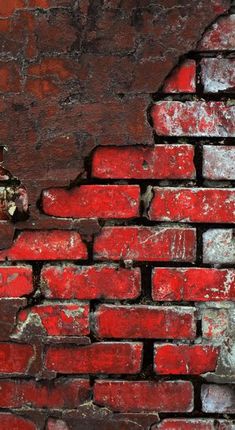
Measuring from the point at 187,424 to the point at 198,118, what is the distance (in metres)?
0.80

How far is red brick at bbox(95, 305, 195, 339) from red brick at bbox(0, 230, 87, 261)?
0.54 ft

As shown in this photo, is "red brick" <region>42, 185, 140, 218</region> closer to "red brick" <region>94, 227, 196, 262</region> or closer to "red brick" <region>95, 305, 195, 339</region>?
"red brick" <region>94, 227, 196, 262</region>

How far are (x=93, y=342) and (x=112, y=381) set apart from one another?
113 mm

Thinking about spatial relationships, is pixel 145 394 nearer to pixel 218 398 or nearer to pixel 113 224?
pixel 218 398

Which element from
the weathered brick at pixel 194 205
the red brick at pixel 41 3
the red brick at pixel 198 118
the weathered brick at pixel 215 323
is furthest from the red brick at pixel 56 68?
the weathered brick at pixel 215 323

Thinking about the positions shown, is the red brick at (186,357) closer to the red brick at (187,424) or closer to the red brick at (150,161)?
the red brick at (187,424)

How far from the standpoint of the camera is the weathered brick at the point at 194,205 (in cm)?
134

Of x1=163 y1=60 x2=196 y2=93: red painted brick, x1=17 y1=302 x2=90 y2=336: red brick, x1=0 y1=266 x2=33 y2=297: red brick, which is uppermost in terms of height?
x1=163 y1=60 x2=196 y2=93: red painted brick

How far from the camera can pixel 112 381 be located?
4.46ft

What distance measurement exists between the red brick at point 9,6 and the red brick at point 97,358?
0.87 meters

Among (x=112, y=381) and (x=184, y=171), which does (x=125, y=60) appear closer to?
(x=184, y=171)

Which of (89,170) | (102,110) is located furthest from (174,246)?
(102,110)

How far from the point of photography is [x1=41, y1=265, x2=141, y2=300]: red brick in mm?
1352

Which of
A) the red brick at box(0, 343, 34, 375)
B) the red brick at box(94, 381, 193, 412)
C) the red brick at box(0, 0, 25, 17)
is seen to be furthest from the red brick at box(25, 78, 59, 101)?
the red brick at box(94, 381, 193, 412)
